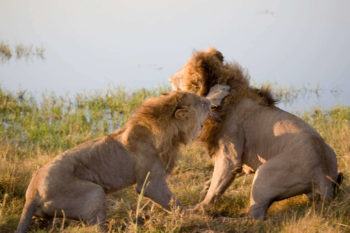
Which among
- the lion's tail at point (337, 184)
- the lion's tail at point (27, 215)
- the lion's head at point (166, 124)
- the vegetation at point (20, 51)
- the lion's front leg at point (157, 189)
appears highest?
the vegetation at point (20, 51)

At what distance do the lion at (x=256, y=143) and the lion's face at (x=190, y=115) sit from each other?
1.26 feet

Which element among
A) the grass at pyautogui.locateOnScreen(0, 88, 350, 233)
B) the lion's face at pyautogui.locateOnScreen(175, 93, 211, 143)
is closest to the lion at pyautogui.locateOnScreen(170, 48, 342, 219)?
the grass at pyautogui.locateOnScreen(0, 88, 350, 233)

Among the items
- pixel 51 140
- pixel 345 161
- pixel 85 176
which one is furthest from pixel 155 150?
pixel 51 140

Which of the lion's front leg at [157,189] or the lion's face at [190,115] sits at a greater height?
the lion's face at [190,115]

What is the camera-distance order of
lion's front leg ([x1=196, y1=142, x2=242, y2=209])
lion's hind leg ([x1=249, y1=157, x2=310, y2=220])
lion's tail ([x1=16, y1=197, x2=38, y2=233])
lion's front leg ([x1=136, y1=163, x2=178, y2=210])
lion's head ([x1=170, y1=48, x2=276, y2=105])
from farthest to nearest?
lion's head ([x1=170, y1=48, x2=276, y2=105])
lion's front leg ([x1=196, y1=142, x2=242, y2=209])
lion's hind leg ([x1=249, y1=157, x2=310, y2=220])
lion's front leg ([x1=136, y1=163, x2=178, y2=210])
lion's tail ([x1=16, y1=197, x2=38, y2=233])

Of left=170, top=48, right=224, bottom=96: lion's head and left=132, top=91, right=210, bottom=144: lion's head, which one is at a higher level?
left=170, top=48, right=224, bottom=96: lion's head

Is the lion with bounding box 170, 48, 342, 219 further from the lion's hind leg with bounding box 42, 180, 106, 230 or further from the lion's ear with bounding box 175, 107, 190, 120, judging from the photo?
the lion's hind leg with bounding box 42, 180, 106, 230

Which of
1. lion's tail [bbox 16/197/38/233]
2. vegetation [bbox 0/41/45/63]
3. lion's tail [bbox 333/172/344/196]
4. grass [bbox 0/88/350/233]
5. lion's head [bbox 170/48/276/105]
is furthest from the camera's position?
vegetation [bbox 0/41/45/63]

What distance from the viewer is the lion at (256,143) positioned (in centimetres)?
529

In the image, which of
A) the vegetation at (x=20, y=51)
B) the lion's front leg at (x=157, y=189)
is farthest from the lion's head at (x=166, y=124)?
the vegetation at (x=20, y=51)

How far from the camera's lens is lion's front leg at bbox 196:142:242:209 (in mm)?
5793

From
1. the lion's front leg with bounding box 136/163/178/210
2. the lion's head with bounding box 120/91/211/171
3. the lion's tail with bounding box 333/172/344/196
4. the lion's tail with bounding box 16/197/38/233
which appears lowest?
the lion's tail with bounding box 16/197/38/233

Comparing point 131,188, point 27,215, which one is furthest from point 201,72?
point 27,215

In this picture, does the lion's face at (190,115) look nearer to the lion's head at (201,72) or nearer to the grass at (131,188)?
the lion's head at (201,72)
